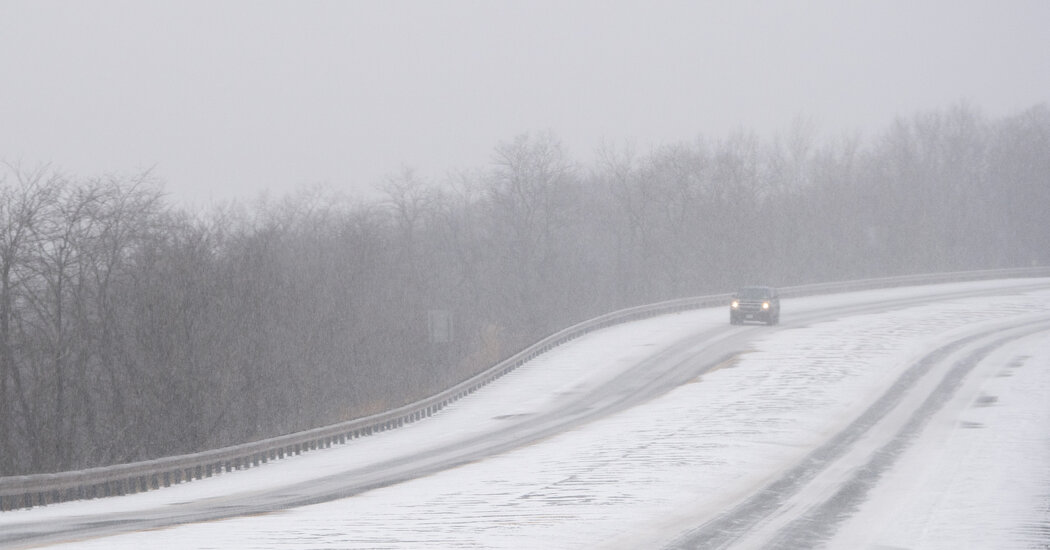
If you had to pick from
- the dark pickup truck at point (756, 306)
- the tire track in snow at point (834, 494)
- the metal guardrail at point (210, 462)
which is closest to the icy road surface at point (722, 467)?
the tire track in snow at point (834, 494)

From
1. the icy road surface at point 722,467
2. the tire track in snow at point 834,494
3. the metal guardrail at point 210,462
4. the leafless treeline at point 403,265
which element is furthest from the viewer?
the leafless treeline at point 403,265

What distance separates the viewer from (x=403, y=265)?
77.1 meters

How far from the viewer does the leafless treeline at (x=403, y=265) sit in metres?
40.0

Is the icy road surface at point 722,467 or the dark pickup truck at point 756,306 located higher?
the dark pickup truck at point 756,306

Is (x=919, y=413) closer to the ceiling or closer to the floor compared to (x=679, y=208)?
closer to the floor

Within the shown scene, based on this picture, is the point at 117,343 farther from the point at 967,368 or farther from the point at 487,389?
the point at 967,368

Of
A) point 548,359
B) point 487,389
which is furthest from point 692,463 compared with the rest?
point 548,359

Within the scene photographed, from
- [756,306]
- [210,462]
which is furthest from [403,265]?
[210,462]

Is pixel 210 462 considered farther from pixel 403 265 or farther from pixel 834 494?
pixel 403 265

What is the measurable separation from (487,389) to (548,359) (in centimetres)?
593

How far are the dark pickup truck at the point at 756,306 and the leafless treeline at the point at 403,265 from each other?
11954 millimetres

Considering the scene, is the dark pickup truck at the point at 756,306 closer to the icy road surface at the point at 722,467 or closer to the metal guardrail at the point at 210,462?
the icy road surface at the point at 722,467

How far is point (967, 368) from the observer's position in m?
35.9

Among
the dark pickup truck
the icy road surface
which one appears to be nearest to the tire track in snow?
the icy road surface
